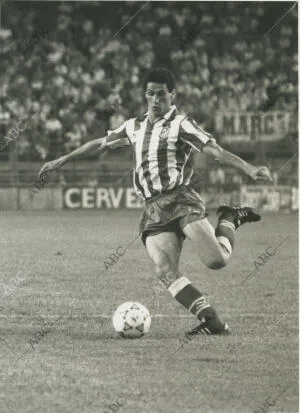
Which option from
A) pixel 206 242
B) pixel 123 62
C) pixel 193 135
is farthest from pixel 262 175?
pixel 123 62

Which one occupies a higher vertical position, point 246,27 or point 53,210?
point 246,27

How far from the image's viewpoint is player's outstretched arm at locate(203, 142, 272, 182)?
23.5ft

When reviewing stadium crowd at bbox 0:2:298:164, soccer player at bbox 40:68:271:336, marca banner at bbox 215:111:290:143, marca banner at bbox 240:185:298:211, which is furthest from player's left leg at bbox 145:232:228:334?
marca banner at bbox 215:111:290:143

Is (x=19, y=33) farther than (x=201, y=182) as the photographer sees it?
Yes

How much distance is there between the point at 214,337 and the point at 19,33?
23.2 metres

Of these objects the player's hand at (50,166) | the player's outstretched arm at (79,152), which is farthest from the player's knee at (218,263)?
the player's hand at (50,166)

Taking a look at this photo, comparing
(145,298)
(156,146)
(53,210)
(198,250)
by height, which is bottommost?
(53,210)

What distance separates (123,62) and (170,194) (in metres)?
21.3

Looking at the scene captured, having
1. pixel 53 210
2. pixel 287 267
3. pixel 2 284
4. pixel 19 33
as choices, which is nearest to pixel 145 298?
pixel 2 284

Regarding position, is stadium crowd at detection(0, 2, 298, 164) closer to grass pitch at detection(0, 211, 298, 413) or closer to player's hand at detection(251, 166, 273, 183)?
grass pitch at detection(0, 211, 298, 413)

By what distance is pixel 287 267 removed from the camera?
14062mm

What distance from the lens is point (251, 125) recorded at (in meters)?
27.5

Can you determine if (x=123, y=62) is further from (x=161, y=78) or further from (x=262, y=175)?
(x=262, y=175)

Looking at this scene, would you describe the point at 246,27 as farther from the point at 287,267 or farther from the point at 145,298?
the point at 145,298
